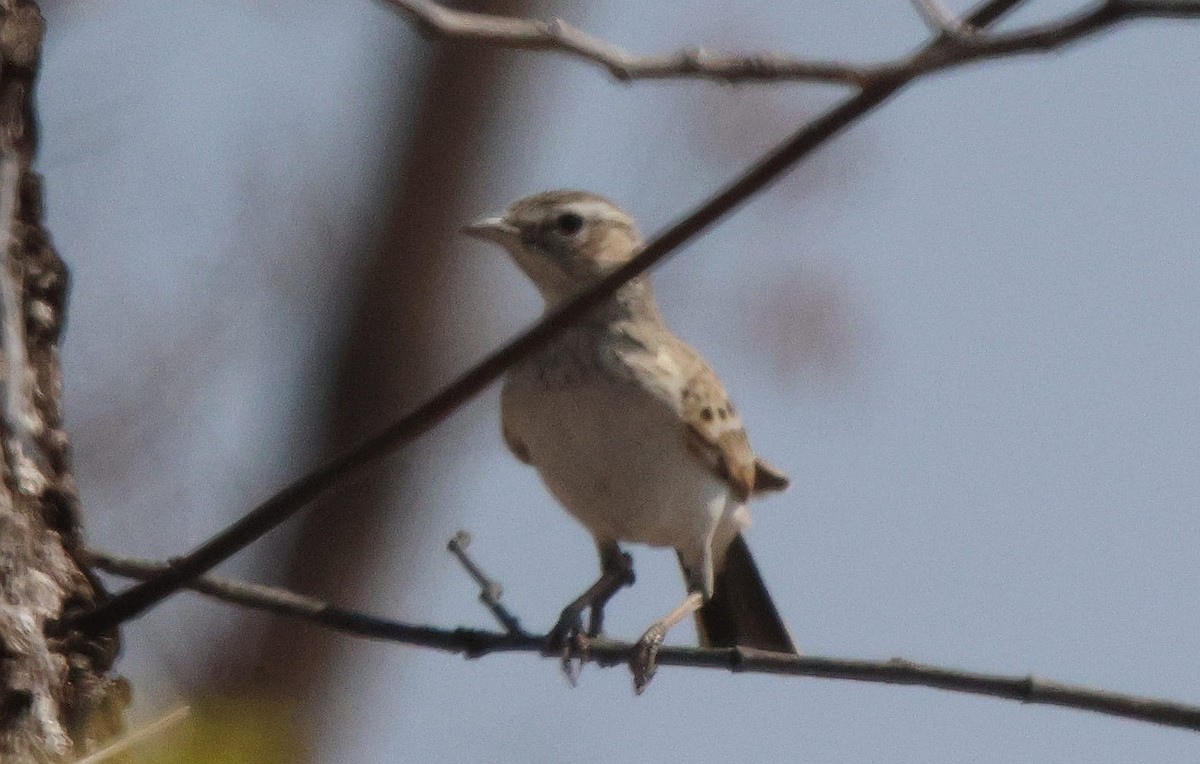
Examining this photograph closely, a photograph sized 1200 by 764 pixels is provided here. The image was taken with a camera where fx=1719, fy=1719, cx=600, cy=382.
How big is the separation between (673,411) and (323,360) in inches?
44.1

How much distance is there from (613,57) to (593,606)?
245 cm

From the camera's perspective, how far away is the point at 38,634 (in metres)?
2.45

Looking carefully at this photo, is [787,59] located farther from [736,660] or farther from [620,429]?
[620,429]

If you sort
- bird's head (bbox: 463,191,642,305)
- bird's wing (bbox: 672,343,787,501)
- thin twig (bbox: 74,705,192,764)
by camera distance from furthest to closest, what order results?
bird's head (bbox: 463,191,642,305)
bird's wing (bbox: 672,343,787,501)
thin twig (bbox: 74,705,192,764)

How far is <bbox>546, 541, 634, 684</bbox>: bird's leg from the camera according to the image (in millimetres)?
3859

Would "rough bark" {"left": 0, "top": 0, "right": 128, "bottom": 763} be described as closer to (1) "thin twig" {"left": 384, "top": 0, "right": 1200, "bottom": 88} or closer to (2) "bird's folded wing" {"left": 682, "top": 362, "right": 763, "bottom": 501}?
(1) "thin twig" {"left": 384, "top": 0, "right": 1200, "bottom": 88}

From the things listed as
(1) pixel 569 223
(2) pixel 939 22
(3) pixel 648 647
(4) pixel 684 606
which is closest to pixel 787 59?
(2) pixel 939 22

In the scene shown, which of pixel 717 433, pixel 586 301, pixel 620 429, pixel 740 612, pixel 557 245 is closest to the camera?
pixel 586 301

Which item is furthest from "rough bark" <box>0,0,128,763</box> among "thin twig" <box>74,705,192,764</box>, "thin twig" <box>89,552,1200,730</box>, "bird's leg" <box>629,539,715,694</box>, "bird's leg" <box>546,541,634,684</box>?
"bird's leg" <box>629,539,715,694</box>

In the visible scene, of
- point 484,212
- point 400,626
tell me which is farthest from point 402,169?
point 400,626

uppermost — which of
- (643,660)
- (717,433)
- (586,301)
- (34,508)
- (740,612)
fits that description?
(717,433)

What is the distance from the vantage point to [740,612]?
5.30 meters

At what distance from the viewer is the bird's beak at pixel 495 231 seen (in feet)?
16.1

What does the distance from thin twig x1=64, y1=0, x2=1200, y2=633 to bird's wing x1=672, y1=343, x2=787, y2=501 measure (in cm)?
249
